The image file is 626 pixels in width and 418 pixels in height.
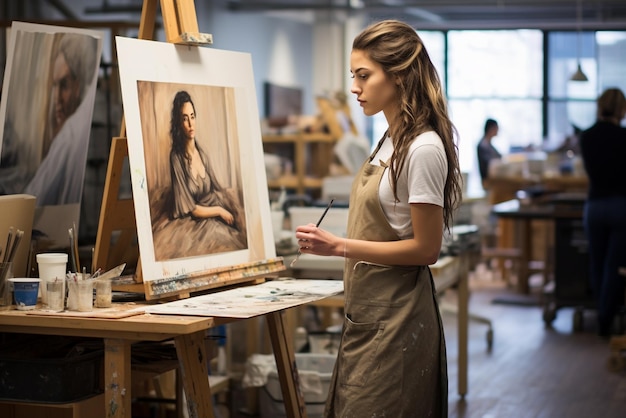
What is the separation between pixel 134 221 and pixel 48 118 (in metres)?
0.68

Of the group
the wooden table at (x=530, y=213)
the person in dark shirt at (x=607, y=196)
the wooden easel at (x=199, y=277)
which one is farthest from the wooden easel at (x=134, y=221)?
the wooden table at (x=530, y=213)

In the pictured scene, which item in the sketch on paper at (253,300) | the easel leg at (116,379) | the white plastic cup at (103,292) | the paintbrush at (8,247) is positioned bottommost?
the easel leg at (116,379)

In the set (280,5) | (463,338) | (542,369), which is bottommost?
(542,369)

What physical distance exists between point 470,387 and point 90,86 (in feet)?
8.80

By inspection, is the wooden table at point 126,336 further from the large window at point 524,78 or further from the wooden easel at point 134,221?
the large window at point 524,78

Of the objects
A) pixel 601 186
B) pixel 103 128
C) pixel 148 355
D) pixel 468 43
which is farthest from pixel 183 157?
pixel 468 43

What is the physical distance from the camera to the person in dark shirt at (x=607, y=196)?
244 inches

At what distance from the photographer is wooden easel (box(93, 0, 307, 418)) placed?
2.62 meters

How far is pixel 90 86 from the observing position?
3.42 metres

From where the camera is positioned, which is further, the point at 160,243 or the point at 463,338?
the point at 463,338

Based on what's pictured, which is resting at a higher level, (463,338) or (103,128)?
(103,128)

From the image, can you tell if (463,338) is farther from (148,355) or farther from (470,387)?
(148,355)

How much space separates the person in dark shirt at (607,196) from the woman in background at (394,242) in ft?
13.4

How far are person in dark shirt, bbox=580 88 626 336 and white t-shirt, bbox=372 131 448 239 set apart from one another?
13.7ft
